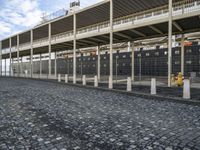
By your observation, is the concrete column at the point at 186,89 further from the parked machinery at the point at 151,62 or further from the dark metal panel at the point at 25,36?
the dark metal panel at the point at 25,36

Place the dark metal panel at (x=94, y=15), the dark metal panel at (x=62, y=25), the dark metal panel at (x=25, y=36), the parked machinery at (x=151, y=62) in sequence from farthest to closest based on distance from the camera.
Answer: the dark metal panel at (x=25, y=36), the parked machinery at (x=151, y=62), the dark metal panel at (x=62, y=25), the dark metal panel at (x=94, y=15)

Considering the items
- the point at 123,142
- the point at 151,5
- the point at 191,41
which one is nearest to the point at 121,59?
the point at 191,41

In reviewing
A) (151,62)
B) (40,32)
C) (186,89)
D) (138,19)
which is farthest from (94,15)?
(151,62)

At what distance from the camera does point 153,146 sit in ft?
12.5

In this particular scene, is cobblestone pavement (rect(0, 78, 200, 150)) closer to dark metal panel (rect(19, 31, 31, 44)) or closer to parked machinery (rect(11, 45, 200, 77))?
parked machinery (rect(11, 45, 200, 77))

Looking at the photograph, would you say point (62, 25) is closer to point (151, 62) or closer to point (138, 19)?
point (138, 19)

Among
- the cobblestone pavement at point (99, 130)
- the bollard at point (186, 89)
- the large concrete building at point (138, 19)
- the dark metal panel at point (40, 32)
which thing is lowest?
the cobblestone pavement at point (99, 130)

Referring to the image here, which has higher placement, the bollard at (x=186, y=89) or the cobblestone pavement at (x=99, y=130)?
the bollard at (x=186, y=89)

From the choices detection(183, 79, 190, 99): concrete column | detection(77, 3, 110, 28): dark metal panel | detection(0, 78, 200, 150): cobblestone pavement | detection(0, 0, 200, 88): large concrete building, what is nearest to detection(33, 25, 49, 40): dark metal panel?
detection(0, 0, 200, 88): large concrete building

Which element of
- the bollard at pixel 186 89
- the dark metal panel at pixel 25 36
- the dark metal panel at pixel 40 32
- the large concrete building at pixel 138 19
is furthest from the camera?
the dark metal panel at pixel 25 36

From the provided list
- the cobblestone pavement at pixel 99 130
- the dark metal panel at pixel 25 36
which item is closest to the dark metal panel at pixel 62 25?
the dark metal panel at pixel 25 36

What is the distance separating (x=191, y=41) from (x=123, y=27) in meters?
14.7

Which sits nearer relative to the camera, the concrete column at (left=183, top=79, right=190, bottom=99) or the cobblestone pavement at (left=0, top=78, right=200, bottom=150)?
the cobblestone pavement at (left=0, top=78, right=200, bottom=150)

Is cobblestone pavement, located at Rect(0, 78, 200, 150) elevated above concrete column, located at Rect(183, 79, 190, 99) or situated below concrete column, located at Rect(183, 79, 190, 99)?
below
